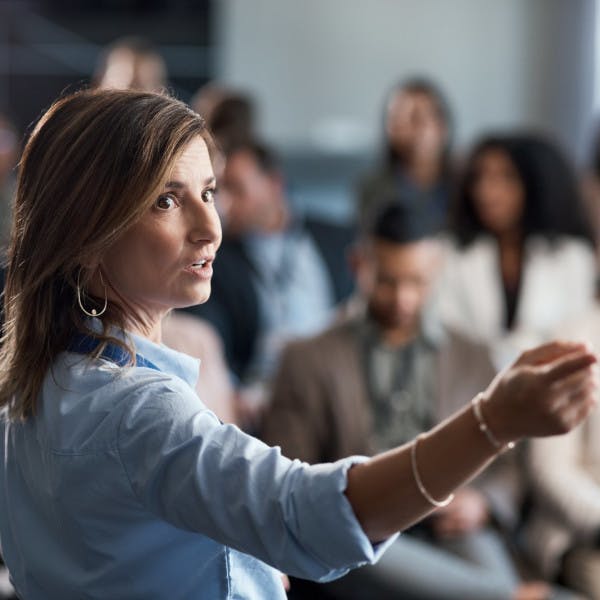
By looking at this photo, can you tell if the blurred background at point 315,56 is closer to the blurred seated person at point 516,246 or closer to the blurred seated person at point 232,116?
the blurred seated person at point 232,116

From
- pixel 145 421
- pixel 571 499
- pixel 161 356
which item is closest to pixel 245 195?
pixel 571 499

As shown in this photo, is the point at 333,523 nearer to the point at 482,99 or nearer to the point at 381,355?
the point at 381,355

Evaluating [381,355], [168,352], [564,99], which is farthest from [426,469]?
[564,99]

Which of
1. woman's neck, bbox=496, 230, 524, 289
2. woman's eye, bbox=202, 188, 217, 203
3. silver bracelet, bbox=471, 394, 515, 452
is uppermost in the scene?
woman's eye, bbox=202, 188, 217, 203

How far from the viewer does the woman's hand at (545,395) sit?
2.45ft

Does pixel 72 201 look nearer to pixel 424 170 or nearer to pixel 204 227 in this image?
pixel 204 227

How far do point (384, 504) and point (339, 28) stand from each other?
5251 mm

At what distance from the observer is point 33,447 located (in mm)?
886

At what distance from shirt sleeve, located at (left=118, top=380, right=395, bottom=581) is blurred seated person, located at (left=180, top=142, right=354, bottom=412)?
1999 mm

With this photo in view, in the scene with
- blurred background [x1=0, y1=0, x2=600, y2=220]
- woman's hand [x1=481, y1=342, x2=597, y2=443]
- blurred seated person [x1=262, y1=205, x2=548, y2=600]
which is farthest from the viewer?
blurred background [x1=0, y1=0, x2=600, y2=220]

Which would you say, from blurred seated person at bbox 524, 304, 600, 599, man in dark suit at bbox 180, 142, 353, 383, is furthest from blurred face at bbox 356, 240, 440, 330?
man in dark suit at bbox 180, 142, 353, 383

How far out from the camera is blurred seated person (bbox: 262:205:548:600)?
2115 millimetres

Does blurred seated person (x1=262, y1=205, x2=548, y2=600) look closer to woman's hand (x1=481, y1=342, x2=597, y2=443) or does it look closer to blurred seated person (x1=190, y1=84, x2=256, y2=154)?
blurred seated person (x1=190, y1=84, x2=256, y2=154)

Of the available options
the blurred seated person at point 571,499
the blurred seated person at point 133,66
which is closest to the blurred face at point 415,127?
the blurred seated person at point 133,66
